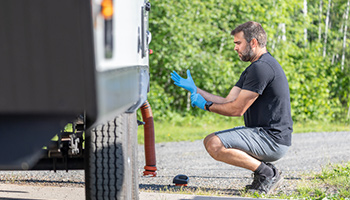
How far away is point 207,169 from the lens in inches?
228

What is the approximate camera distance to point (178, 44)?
35.0 feet

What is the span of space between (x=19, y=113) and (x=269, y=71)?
2.85 m

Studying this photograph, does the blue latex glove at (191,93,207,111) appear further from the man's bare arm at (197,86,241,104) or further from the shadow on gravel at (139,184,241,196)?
the shadow on gravel at (139,184,241,196)

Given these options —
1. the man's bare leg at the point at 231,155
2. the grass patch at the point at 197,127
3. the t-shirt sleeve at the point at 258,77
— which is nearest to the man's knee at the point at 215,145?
the man's bare leg at the point at 231,155

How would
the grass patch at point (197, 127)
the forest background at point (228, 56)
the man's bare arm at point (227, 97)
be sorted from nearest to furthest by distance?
the man's bare arm at point (227, 97), the grass patch at point (197, 127), the forest background at point (228, 56)

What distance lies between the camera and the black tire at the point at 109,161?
2916mm

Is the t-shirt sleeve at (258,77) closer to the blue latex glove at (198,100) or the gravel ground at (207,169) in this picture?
the blue latex glove at (198,100)

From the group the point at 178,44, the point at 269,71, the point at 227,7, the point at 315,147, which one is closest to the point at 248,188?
the point at 269,71

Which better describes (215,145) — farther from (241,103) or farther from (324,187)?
(324,187)

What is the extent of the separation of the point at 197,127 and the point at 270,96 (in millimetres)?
6950

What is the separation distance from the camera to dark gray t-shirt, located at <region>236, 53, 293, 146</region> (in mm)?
4051

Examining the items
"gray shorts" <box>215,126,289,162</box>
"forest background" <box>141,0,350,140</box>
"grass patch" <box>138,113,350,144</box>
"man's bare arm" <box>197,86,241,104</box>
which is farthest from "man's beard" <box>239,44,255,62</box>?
"forest background" <box>141,0,350,140</box>

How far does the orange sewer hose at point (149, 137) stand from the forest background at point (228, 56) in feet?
19.6

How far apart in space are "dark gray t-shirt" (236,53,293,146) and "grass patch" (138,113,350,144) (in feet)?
15.6
